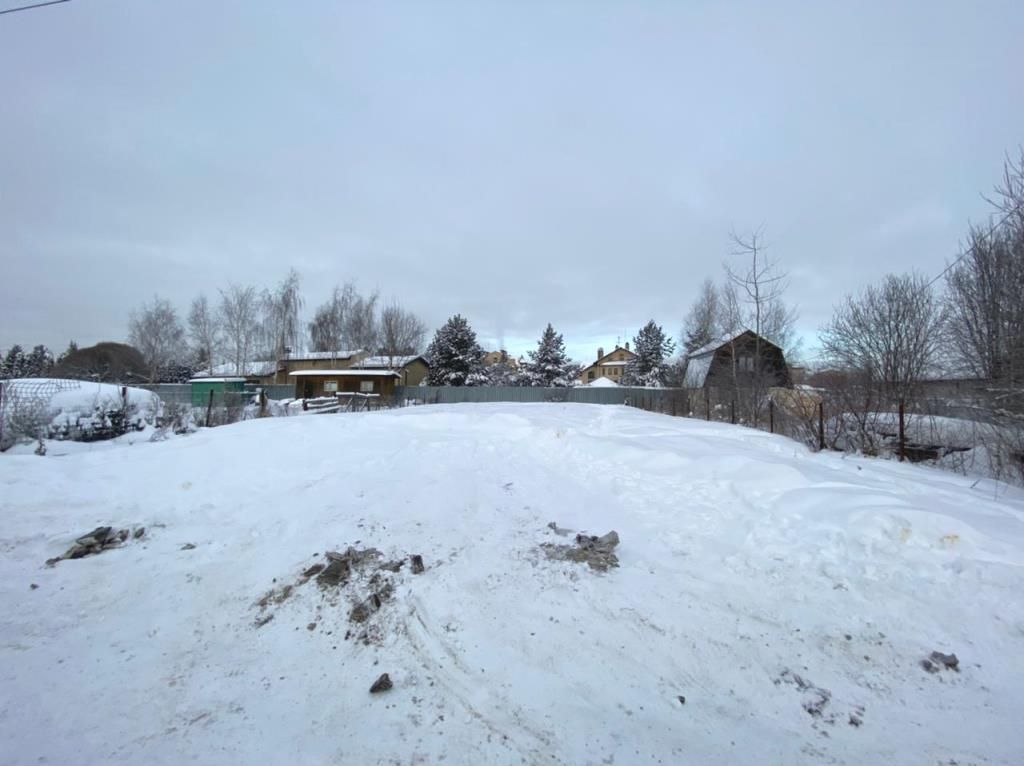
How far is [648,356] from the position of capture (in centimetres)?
4350

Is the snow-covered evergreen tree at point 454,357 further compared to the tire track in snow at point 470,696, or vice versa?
the snow-covered evergreen tree at point 454,357

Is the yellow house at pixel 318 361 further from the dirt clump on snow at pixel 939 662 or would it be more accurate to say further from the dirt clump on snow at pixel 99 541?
the dirt clump on snow at pixel 939 662

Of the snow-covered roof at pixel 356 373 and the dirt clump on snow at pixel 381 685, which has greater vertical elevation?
Result: the snow-covered roof at pixel 356 373

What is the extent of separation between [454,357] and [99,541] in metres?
37.0

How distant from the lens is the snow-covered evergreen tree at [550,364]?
43.9m

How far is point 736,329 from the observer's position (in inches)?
776

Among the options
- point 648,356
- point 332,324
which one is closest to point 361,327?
point 332,324

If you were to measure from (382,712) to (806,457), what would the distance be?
28.2 ft

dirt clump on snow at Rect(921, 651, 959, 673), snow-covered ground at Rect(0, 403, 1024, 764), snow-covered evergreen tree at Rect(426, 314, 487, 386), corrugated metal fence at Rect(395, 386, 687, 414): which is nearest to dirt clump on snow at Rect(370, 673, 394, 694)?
A: snow-covered ground at Rect(0, 403, 1024, 764)

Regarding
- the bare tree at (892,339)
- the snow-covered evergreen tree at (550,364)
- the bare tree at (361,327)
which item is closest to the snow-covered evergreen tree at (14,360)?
the bare tree at (361,327)

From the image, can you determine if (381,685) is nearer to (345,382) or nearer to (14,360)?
(345,382)

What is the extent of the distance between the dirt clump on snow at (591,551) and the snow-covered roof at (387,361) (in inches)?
1597

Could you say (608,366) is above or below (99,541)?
above

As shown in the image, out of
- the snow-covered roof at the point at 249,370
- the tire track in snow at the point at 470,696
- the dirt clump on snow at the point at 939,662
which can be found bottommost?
the tire track in snow at the point at 470,696
